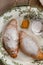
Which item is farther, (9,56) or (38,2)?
(38,2)

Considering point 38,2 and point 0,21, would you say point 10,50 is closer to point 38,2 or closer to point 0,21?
point 0,21

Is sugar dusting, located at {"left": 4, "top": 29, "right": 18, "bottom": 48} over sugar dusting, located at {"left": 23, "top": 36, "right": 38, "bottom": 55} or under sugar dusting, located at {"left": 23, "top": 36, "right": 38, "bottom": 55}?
over

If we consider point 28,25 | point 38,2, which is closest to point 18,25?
point 28,25

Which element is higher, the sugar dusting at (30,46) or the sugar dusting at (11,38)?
the sugar dusting at (11,38)
